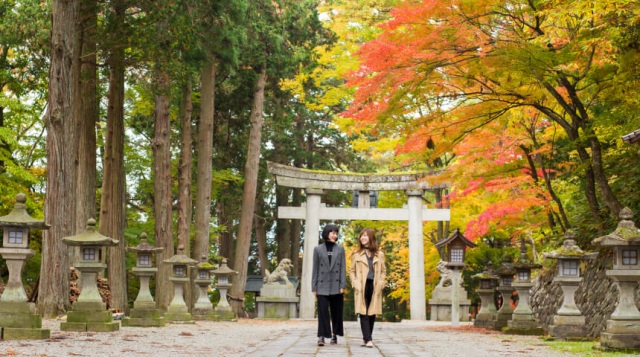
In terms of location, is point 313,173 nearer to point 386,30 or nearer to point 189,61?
point 189,61

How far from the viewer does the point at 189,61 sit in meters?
17.6

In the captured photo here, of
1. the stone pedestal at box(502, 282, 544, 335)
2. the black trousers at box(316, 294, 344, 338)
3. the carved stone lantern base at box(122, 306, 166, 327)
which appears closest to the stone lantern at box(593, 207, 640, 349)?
the black trousers at box(316, 294, 344, 338)

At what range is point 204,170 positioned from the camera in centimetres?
2027

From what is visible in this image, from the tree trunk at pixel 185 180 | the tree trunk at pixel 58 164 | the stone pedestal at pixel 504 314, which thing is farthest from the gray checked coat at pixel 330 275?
the tree trunk at pixel 185 180

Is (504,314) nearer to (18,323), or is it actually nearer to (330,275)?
(330,275)

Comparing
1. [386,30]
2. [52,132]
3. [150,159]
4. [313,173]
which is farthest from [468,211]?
[52,132]

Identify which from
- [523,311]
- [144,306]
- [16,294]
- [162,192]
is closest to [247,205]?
[162,192]

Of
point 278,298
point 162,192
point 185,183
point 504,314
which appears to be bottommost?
point 278,298

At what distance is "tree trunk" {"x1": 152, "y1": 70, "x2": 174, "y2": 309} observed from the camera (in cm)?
1803

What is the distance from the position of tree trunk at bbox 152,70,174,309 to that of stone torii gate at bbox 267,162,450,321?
6190mm

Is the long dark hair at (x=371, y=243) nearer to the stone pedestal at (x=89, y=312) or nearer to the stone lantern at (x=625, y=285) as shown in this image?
the stone lantern at (x=625, y=285)

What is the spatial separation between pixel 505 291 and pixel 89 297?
7859 millimetres

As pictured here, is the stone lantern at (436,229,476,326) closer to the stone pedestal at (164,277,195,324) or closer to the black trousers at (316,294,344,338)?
the stone pedestal at (164,277,195,324)

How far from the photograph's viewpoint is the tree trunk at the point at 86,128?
14969mm
